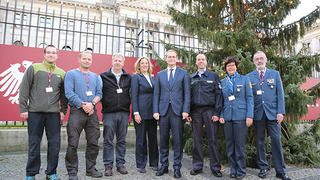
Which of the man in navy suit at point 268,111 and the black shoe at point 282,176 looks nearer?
the black shoe at point 282,176

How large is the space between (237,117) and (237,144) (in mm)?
477

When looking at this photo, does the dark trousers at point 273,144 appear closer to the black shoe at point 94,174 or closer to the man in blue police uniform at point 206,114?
the man in blue police uniform at point 206,114

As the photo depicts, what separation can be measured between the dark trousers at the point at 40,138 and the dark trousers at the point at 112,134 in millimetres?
805

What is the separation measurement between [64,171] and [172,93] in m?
2.49

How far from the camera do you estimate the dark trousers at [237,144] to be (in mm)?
3654

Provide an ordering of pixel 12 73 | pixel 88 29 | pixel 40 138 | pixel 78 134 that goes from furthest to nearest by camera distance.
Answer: pixel 88 29 < pixel 12 73 < pixel 78 134 < pixel 40 138

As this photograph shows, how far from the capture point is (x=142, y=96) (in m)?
4.05

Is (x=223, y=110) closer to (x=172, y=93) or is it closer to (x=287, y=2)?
(x=172, y=93)

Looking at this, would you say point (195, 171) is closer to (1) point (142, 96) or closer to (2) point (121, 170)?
(2) point (121, 170)

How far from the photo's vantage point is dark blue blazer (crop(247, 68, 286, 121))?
12.2ft

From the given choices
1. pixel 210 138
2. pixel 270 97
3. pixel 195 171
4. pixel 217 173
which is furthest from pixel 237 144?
pixel 270 97

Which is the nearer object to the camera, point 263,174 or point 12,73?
point 263,174

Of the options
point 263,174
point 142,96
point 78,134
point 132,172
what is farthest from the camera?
point 142,96

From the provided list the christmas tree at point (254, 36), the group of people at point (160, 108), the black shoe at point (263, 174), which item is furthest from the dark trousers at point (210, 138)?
the christmas tree at point (254, 36)
